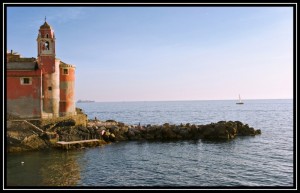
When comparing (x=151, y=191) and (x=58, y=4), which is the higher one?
(x=58, y=4)

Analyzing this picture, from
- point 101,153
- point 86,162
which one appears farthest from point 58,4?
point 101,153

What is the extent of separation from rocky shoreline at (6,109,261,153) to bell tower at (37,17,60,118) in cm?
288

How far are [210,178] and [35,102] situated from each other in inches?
1083

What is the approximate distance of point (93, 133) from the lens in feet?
147

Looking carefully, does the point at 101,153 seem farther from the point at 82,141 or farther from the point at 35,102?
the point at 35,102

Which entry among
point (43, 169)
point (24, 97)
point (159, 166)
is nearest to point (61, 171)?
point (43, 169)

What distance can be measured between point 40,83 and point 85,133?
9625 millimetres

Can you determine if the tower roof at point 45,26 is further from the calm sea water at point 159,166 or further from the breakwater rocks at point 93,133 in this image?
the calm sea water at point 159,166

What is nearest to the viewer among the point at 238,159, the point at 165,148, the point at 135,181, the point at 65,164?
the point at 135,181

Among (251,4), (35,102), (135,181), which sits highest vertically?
(251,4)

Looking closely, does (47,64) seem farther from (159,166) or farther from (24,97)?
(159,166)

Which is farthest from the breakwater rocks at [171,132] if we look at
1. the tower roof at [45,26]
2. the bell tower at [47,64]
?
the tower roof at [45,26]

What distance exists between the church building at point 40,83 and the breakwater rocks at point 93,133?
8.74 ft

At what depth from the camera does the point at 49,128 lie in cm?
4184
